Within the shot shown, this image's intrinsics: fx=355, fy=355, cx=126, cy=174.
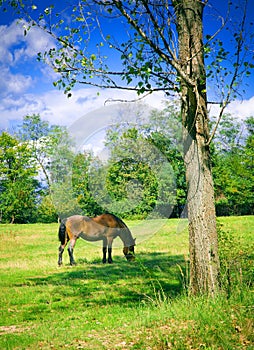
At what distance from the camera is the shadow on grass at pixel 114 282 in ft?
25.5

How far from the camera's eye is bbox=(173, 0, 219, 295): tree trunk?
5777 mm

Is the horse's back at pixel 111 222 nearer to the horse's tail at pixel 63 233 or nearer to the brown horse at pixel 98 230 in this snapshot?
the brown horse at pixel 98 230

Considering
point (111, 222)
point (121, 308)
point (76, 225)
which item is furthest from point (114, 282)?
point (76, 225)

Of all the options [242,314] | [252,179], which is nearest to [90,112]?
[242,314]

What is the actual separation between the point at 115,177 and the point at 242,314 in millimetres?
9577

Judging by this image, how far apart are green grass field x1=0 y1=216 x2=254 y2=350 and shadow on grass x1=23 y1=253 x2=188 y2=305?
23mm

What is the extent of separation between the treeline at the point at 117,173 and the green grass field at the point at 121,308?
286cm

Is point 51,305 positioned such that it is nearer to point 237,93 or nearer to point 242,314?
point 242,314

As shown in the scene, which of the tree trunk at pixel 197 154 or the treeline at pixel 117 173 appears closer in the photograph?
the tree trunk at pixel 197 154

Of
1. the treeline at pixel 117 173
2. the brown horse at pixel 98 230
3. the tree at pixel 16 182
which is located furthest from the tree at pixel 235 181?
the brown horse at pixel 98 230

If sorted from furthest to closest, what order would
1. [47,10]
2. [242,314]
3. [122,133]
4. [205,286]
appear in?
[122,133] → [47,10] → [205,286] → [242,314]

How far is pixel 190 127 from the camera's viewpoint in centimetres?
614

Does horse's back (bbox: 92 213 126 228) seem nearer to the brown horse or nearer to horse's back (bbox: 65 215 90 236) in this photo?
the brown horse

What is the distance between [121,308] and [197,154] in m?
3.20
